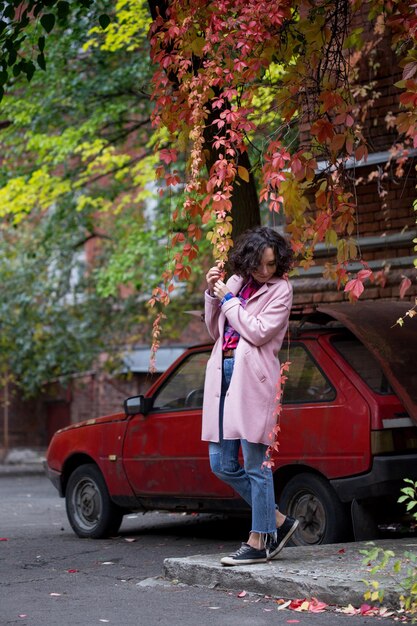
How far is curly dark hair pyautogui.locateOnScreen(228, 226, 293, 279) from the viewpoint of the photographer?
7.46 metres

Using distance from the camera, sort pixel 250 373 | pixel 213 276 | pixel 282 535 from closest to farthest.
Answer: pixel 250 373 < pixel 213 276 < pixel 282 535

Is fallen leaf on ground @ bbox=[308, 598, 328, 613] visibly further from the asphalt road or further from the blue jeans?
the blue jeans

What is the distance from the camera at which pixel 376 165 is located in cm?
1322

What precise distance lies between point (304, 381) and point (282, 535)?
1714 mm

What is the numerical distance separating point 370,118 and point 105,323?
14.5 m

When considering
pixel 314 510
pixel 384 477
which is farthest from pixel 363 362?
pixel 314 510

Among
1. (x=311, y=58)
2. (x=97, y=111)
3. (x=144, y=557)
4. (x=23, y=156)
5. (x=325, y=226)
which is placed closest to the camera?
(x=325, y=226)

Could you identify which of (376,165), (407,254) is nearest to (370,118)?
(376,165)

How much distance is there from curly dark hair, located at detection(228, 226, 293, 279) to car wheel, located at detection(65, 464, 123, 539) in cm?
371

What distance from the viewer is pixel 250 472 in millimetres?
7383

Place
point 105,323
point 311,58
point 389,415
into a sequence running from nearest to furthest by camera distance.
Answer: point 311,58 → point 389,415 → point 105,323

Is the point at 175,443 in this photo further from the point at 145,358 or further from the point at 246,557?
the point at 145,358

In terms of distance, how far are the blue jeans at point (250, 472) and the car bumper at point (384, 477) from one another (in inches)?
41.9

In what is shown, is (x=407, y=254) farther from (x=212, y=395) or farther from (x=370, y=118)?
(x=212, y=395)
